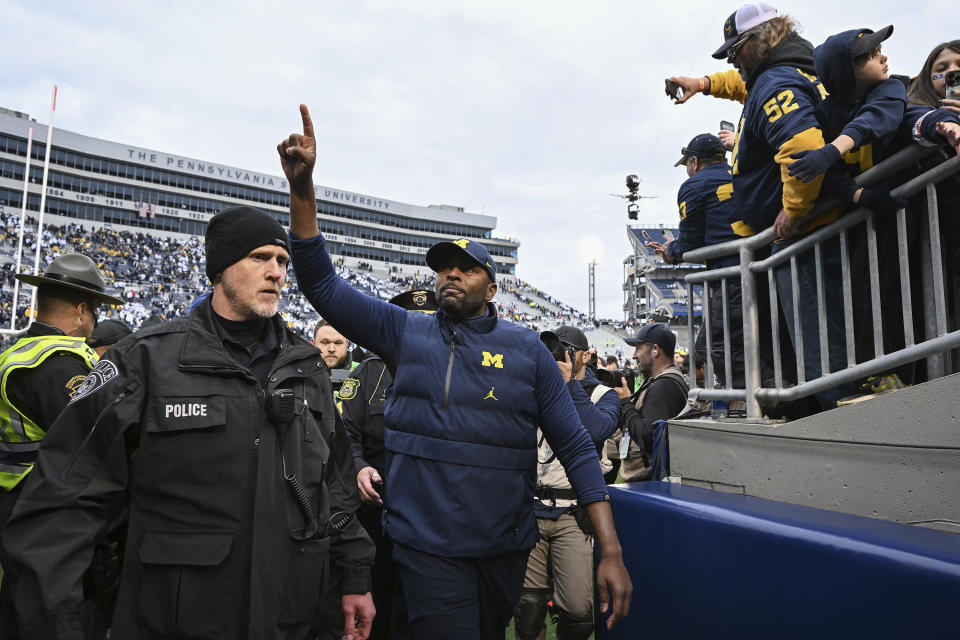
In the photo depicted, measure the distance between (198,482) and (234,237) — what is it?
2.89 feet

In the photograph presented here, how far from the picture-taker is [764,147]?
322cm

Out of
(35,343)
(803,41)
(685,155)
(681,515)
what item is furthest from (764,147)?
(35,343)

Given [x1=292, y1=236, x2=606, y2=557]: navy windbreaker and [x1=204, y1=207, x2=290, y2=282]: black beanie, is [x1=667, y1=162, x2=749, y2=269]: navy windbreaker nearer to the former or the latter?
[x1=292, y1=236, x2=606, y2=557]: navy windbreaker

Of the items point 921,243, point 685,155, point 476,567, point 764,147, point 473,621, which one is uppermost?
point 685,155

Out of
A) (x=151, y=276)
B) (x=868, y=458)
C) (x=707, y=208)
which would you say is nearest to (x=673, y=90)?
(x=707, y=208)

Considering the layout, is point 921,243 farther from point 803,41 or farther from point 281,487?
point 281,487

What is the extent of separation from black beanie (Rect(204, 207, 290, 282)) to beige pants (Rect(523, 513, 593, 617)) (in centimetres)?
265

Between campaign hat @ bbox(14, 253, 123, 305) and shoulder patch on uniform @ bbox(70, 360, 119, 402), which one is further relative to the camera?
campaign hat @ bbox(14, 253, 123, 305)

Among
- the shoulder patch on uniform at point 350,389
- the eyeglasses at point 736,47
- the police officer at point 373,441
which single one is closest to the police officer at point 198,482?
the police officer at point 373,441

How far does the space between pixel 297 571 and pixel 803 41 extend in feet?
11.6

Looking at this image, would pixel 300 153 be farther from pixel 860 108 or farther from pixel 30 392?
pixel 860 108

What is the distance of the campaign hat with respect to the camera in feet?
10.6

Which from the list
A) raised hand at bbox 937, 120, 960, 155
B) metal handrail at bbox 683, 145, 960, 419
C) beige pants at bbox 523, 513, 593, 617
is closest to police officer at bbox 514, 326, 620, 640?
beige pants at bbox 523, 513, 593, 617

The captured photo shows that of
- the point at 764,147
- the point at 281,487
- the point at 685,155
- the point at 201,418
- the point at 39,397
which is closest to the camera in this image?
the point at 201,418
